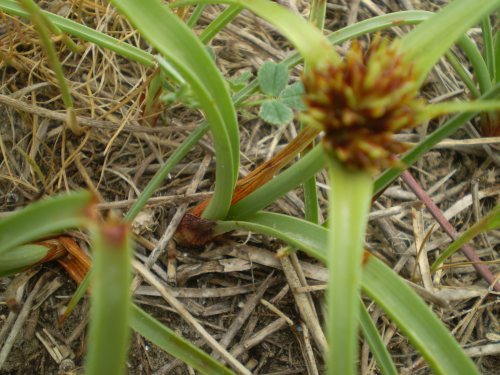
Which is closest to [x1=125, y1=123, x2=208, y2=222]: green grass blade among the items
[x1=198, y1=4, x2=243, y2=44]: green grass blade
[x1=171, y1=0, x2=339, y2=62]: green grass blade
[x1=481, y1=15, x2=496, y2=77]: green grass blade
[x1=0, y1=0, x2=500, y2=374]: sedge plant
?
[x1=0, y1=0, x2=500, y2=374]: sedge plant

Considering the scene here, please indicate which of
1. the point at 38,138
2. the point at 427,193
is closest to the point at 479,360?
the point at 427,193

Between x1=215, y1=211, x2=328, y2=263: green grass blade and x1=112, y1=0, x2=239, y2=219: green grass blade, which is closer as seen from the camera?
x1=112, y1=0, x2=239, y2=219: green grass blade

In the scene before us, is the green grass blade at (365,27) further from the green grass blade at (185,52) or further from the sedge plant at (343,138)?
the green grass blade at (185,52)

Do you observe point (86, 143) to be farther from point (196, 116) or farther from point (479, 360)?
point (479, 360)

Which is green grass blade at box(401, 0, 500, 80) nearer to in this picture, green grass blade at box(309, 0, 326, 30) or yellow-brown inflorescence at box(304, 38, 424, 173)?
yellow-brown inflorescence at box(304, 38, 424, 173)

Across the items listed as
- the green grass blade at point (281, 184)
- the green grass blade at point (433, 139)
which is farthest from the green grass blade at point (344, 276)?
the green grass blade at point (433, 139)

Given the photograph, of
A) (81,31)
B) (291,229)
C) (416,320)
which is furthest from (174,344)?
(81,31)
